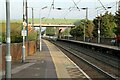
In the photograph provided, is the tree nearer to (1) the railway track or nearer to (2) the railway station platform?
(1) the railway track

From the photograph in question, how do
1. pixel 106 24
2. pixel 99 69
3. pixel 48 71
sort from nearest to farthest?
pixel 48 71
pixel 99 69
pixel 106 24

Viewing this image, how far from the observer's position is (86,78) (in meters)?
17.9

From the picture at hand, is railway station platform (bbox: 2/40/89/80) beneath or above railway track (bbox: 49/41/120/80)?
above

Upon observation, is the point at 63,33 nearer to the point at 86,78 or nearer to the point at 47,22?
the point at 47,22

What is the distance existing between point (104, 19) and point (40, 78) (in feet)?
240

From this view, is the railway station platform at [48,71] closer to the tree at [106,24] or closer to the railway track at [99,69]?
the railway track at [99,69]

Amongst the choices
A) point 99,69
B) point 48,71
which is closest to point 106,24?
point 99,69

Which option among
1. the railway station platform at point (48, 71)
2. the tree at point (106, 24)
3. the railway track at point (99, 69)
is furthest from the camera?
the tree at point (106, 24)

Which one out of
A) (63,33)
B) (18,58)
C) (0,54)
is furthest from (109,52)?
(63,33)

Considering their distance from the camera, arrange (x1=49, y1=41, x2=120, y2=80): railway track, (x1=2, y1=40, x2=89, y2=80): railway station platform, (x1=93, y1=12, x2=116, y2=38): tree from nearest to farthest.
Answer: (x1=2, y1=40, x2=89, y2=80): railway station platform
(x1=49, y1=41, x2=120, y2=80): railway track
(x1=93, y1=12, x2=116, y2=38): tree

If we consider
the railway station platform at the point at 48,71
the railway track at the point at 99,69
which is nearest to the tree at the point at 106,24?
the railway track at the point at 99,69

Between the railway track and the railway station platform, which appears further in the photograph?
the railway track

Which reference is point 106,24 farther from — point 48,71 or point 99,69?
point 48,71

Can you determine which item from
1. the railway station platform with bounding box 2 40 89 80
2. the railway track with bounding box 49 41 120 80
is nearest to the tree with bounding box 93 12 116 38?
the railway track with bounding box 49 41 120 80
